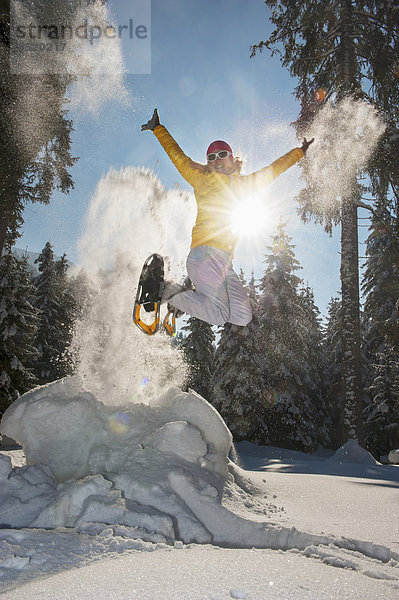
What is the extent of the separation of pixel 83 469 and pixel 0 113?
8.11 metres

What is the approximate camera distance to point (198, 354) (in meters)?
25.0

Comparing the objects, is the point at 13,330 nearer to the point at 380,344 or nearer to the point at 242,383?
the point at 242,383

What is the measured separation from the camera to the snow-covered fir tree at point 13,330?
11141 mm

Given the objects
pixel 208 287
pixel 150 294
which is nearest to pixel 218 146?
pixel 208 287

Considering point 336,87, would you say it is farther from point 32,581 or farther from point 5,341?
point 5,341

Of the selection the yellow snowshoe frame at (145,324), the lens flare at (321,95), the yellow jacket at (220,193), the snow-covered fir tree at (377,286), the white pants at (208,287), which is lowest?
the yellow snowshoe frame at (145,324)

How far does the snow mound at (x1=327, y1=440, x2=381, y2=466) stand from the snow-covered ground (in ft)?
11.2

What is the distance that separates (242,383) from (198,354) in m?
7.10

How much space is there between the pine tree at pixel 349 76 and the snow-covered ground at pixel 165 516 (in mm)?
5365

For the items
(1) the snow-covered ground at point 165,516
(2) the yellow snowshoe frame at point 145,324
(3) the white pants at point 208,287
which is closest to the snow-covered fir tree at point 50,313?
(2) the yellow snowshoe frame at point 145,324

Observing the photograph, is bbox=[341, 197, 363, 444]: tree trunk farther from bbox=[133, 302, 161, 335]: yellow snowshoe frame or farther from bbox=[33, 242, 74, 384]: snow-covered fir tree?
bbox=[33, 242, 74, 384]: snow-covered fir tree

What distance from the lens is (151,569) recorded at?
5.42 feet

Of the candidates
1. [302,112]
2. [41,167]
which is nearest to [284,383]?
[302,112]

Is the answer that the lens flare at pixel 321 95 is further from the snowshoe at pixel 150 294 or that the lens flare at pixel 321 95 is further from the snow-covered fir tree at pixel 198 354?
the snow-covered fir tree at pixel 198 354
